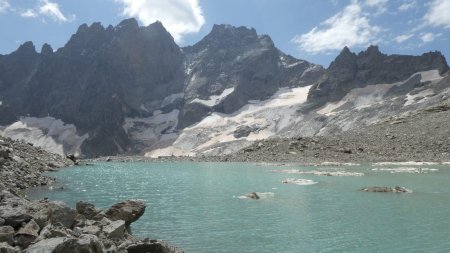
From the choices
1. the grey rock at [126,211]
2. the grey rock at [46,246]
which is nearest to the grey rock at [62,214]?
the grey rock at [126,211]

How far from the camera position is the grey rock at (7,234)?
11680 mm

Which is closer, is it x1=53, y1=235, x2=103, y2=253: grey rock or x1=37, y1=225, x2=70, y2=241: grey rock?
x1=53, y1=235, x2=103, y2=253: grey rock

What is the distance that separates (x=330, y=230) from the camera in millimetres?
21031

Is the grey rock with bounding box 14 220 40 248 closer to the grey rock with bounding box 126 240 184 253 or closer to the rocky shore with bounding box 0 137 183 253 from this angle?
the rocky shore with bounding box 0 137 183 253

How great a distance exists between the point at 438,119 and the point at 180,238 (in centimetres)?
9188

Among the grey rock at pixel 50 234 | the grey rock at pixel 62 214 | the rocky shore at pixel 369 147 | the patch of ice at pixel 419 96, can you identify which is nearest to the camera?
the grey rock at pixel 50 234

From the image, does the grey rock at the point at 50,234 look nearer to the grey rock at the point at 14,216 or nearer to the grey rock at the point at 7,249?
the grey rock at the point at 7,249

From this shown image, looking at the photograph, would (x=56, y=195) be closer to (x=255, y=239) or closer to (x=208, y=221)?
(x=208, y=221)

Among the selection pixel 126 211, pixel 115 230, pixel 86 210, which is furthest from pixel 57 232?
pixel 126 211

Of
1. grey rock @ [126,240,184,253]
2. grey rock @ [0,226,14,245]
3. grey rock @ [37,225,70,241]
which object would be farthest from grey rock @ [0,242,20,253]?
grey rock @ [126,240,184,253]

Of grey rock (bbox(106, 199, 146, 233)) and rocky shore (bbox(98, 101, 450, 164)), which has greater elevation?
rocky shore (bbox(98, 101, 450, 164))

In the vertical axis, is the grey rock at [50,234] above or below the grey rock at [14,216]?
below

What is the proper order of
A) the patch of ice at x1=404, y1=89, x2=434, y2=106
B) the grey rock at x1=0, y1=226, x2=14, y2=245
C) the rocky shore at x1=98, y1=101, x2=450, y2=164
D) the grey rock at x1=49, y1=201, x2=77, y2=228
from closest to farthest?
the grey rock at x1=0, y1=226, x2=14, y2=245, the grey rock at x1=49, y1=201, x2=77, y2=228, the rocky shore at x1=98, y1=101, x2=450, y2=164, the patch of ice at x1=404, y1=89, x2=434, y2=106

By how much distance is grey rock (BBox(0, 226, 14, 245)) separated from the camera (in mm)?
11680
